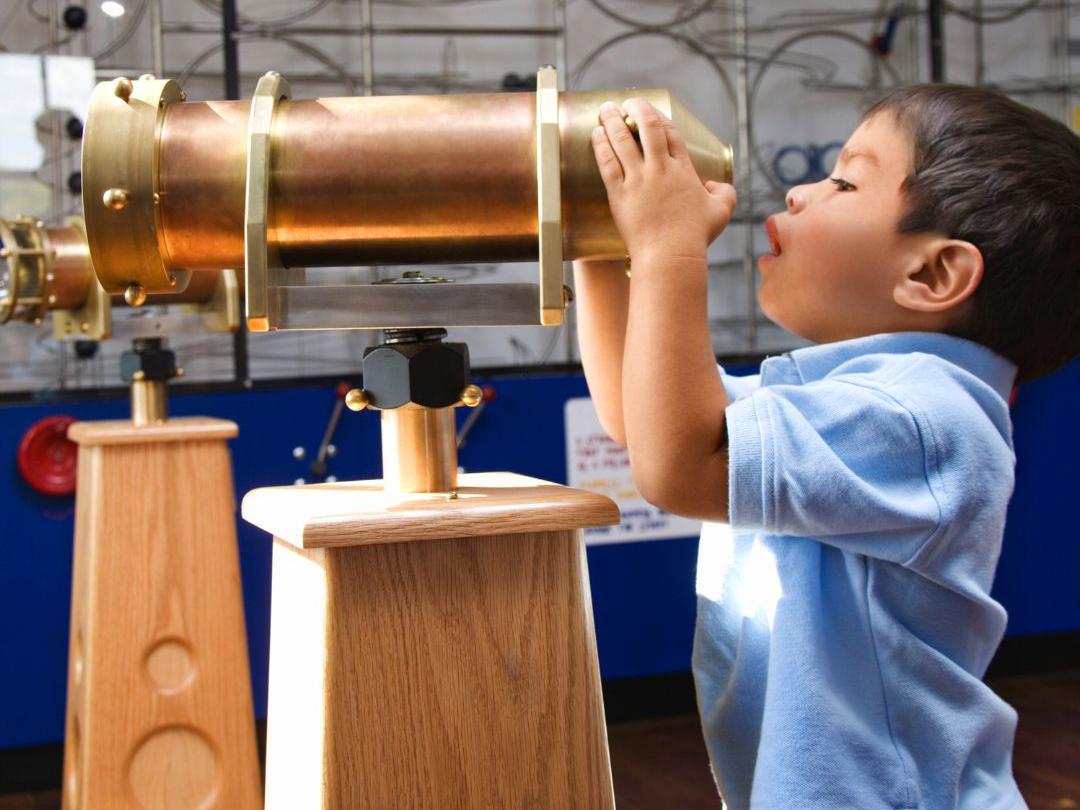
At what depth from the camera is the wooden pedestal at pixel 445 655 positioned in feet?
2.23

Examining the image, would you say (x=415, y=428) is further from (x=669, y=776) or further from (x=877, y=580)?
(x=669, y=776)

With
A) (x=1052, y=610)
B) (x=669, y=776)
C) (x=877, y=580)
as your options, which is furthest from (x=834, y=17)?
(x=877, y=580)

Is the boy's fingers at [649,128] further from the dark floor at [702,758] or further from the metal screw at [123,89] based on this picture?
the dark floor at [702,758]

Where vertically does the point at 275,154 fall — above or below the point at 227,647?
above

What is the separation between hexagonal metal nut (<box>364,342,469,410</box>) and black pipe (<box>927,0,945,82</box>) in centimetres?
288

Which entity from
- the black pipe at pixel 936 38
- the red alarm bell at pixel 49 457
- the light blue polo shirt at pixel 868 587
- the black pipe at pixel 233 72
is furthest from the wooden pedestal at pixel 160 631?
the black pipe at pixel 936 38

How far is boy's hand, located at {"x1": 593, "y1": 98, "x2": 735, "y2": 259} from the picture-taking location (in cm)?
69

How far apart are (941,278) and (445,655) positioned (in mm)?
447

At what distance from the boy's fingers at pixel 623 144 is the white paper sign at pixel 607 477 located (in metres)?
2.22

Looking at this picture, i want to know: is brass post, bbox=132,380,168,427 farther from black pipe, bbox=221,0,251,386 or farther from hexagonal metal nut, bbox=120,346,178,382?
black pipe, bbox=221,0,251,386

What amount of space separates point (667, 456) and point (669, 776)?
6.59 ft

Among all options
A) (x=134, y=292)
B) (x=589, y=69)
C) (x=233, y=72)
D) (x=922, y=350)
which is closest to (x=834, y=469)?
(x=922, y=350)

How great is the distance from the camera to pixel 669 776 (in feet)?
8.65

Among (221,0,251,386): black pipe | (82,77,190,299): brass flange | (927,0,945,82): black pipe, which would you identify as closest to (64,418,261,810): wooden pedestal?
(221,0,251,386): black pipe
